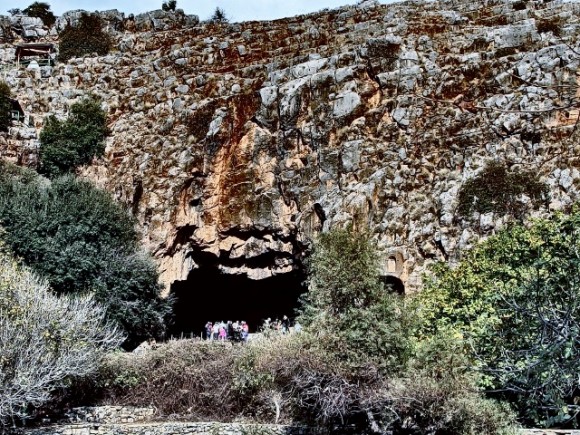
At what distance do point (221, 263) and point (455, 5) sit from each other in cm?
1713

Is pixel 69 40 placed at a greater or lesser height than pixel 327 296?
greater

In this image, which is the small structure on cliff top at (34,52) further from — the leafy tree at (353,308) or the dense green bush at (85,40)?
the leafy tree at (353,308)

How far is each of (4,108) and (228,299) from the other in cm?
1490

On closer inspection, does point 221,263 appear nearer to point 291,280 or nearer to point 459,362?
point 291,280

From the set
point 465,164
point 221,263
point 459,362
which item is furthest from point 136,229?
point 459,362

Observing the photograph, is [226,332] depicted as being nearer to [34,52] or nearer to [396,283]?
[396,283]

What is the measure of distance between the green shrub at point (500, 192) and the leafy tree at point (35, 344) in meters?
14.7

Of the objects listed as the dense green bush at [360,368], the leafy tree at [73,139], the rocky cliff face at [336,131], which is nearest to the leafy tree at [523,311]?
the dense green bush at [360,368]

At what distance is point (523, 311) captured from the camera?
29.9ft

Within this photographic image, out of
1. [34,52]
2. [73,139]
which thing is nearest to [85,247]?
[73,139]

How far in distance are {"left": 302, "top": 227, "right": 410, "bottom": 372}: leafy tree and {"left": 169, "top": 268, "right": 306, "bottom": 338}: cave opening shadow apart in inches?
563

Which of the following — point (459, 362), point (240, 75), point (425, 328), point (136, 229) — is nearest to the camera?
point (459, 362)

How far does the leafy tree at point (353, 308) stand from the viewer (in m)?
17.7

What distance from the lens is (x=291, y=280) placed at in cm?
3359
